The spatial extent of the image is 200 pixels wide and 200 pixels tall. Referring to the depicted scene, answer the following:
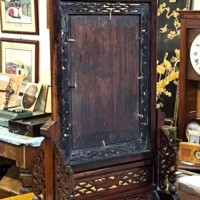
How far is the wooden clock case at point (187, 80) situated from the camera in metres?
2.67

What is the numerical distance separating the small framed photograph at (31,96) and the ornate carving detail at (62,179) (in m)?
1.76

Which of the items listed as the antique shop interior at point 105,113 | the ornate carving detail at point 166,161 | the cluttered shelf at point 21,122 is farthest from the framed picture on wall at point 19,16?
the ornate carving detail at point 166,161

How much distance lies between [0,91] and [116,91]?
190 cm

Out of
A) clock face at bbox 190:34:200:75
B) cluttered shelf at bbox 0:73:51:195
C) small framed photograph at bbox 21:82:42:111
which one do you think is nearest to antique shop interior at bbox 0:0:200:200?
cluttered shelf at bbox 0:73:51:195

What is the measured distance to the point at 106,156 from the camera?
5.73 feet

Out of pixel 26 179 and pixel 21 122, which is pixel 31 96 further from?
pixel 26 179

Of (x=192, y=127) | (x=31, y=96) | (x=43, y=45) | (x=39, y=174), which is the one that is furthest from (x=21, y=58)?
(x=39, y=174)

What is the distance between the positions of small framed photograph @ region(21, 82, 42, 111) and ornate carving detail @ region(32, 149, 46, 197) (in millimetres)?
1659

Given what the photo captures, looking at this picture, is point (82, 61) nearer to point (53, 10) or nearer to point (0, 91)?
point (53, 10)

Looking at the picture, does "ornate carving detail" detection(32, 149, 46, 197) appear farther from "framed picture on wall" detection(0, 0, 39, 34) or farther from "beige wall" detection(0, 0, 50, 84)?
"framed picture on wall" detection(0, 0, 39, 34)

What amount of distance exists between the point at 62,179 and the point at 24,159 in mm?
1383

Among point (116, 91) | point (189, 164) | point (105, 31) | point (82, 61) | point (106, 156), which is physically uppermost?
point (105, 31)

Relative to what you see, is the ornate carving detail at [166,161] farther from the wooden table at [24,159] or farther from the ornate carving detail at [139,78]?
the wooden table at [24,159]

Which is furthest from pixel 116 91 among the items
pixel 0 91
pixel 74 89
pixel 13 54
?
pixel 13 54
